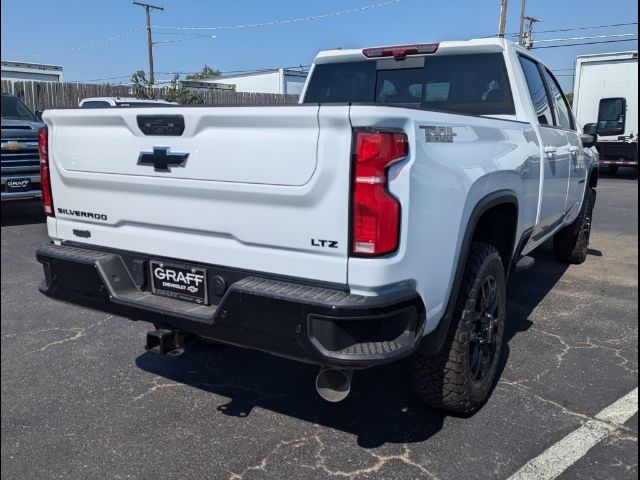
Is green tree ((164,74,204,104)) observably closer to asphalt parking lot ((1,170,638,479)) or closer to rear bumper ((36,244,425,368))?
asphalt parking lot ((1,170,638,479))

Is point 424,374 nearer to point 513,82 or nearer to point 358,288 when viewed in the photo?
point 358,288

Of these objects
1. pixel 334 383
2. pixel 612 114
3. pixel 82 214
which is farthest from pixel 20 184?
pixel 612 114

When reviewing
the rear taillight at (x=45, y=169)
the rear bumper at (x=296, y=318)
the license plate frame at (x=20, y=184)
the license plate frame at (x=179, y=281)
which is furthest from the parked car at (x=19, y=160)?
the rear bumper at (x=296, y=318)

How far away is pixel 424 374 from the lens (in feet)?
10.3

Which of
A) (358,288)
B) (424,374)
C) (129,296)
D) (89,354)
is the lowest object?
(89,354)

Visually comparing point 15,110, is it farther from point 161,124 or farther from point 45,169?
point 161,124

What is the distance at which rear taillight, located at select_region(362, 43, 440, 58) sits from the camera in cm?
454

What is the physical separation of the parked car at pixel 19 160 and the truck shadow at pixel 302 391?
593 centimetres

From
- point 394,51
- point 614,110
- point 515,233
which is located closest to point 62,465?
point 515,233

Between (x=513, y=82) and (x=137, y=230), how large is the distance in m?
2.80

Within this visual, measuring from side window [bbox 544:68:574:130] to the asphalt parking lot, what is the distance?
71.2 inches

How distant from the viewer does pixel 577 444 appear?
119 inches

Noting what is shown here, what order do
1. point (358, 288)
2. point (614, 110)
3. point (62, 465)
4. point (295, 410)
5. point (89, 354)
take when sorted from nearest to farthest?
point (358, 288) < point (62, 465) < point (295, 410) < point (89, 354) < point (614, 110)

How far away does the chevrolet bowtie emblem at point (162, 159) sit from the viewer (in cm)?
279
